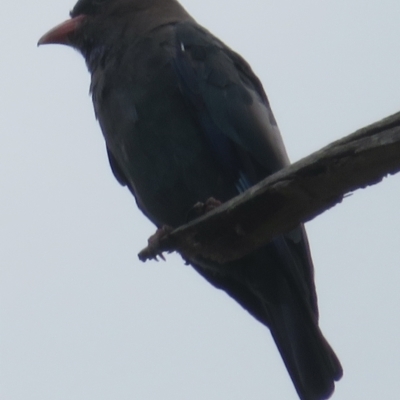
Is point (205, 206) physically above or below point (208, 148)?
below

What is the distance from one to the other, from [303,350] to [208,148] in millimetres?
1170

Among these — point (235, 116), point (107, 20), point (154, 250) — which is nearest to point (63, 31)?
point (107, 20)

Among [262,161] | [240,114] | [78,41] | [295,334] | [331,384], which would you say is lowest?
[331,384]

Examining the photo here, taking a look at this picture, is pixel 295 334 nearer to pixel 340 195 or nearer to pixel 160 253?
pixel 160 253

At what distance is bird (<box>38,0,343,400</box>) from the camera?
4465 millimetres

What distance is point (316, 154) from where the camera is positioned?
2816 mm

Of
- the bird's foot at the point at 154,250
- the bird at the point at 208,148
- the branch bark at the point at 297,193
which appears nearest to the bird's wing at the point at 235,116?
the bird at the point at 208,148

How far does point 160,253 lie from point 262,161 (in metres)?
0.98

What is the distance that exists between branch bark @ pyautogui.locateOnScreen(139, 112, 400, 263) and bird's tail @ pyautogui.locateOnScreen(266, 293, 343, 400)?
997 mm

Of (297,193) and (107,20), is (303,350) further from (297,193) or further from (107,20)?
(107,20)

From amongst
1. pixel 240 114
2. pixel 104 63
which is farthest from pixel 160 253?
pixel 104 63

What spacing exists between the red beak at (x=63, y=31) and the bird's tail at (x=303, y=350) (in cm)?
254

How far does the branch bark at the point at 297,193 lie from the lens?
2674 mm

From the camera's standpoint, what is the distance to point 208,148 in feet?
15.5
